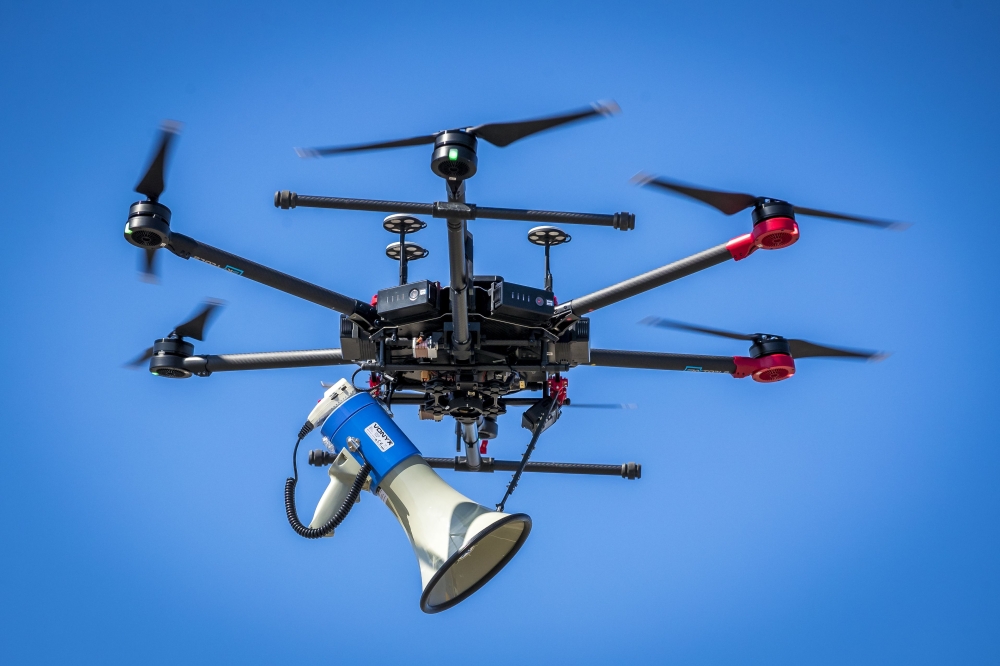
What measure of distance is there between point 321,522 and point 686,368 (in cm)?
413

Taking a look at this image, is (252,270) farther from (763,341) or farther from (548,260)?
(763,341)

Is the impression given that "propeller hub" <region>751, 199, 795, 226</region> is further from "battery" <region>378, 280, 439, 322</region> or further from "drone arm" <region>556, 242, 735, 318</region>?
"battery" <region>378, 280, 439, 322</region>

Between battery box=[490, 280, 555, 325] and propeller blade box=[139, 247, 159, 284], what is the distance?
9.96 ft

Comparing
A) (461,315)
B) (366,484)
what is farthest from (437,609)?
(461,315)

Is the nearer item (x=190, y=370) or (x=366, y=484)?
(x=366, y=484)

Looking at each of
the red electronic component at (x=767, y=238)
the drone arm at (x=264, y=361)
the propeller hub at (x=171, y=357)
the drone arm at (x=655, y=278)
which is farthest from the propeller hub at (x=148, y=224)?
the red electronic component at (x=767, y=238)

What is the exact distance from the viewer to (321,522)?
889 cm

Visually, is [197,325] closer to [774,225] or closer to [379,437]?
[379,437]

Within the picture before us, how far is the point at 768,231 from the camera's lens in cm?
862

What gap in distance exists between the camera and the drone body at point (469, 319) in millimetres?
8000

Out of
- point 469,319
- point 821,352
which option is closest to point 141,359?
point 469,319

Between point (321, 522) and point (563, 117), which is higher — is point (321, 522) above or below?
below

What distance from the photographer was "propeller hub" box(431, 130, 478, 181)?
7793 mm

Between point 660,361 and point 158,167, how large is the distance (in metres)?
5.24
